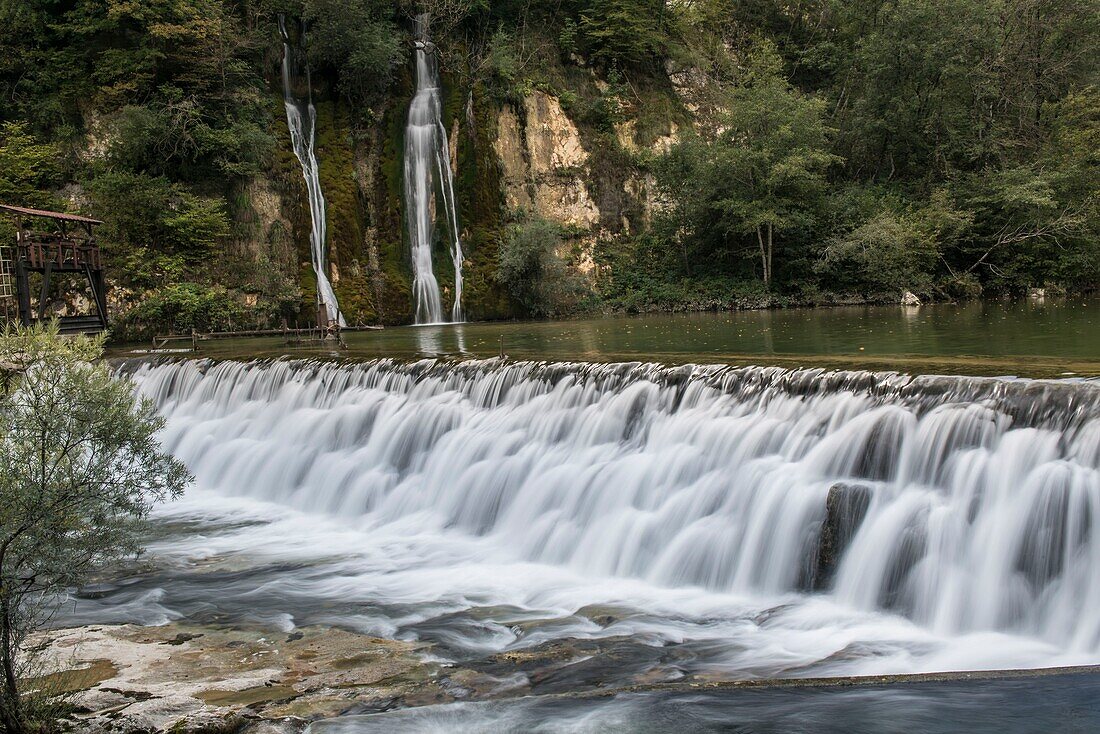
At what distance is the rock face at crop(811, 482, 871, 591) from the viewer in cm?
768

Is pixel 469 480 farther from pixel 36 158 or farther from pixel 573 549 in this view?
pixel 36 158

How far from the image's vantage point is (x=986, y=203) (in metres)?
31.1

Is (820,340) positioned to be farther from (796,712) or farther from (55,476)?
(55,476)

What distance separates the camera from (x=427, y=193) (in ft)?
105

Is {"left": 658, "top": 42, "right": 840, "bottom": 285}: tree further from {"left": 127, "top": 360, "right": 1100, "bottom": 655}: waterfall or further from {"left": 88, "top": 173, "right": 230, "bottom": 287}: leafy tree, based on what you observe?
{"left": 127, "top": 360, "right": 1100, "bottom": 655}: waterfall

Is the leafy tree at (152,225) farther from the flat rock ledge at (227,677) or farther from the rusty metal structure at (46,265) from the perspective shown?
the flat rock ledge at (227,677)

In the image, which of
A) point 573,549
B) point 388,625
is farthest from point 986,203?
point 388,625

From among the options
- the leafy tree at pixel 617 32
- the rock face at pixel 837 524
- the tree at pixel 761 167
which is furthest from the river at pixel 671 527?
the leafy tree at pixel 617 32

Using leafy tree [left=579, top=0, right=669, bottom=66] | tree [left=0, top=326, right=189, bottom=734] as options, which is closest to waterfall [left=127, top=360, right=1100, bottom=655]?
tree [left=0, top=326, right=189, bottom=734]

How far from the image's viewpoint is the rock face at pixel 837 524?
7676mm

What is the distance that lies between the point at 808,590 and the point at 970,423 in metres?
2.35

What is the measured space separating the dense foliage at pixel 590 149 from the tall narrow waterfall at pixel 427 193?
62 cm

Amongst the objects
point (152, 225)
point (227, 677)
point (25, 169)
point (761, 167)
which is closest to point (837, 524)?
point (227, 677)

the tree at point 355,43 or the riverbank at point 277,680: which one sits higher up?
the tree at point 355,43
